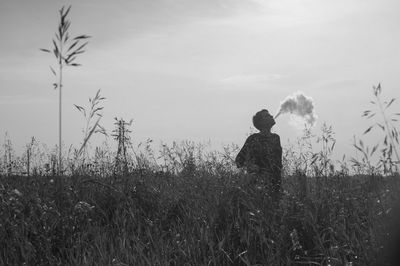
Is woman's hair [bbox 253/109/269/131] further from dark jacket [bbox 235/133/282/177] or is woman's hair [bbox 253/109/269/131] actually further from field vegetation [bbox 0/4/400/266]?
field vegetation [bbox 0/4/400/266]

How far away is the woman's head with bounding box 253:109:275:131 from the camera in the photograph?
7.03 metres

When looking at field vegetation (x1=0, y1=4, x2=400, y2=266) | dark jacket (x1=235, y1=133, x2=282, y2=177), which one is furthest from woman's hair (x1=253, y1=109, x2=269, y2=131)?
field vegetation (x1=0, y1=4, x2=400, y2=266)

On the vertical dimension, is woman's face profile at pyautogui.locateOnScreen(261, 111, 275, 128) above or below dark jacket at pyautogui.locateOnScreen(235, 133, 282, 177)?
above

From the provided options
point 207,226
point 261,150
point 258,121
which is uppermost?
point 258,121

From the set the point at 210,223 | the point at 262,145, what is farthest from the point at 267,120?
the point at 210,223

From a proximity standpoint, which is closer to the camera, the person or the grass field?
the grass field

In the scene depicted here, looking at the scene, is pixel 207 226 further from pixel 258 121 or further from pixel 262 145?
pixel 258 121

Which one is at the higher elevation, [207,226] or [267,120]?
[267,120]

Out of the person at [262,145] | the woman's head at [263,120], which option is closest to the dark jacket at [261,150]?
the person at [262,145]

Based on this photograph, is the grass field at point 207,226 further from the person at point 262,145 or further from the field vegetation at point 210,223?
the person at point 262,145

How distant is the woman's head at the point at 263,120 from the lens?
7.03 meters

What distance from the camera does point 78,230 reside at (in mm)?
3795

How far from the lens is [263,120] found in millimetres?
7039

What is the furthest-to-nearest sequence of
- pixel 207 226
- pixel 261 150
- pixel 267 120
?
pixel 267 120 < pixel 261 150 < pixel 207 226
